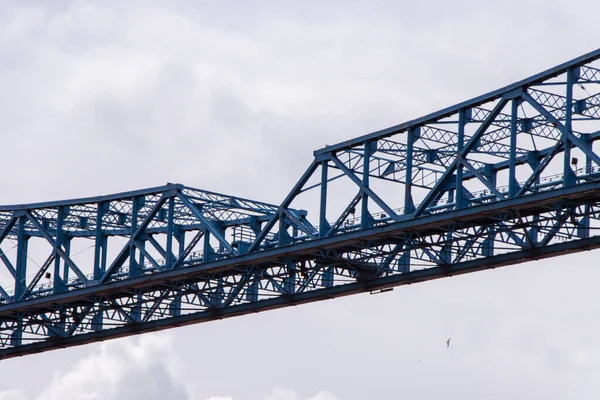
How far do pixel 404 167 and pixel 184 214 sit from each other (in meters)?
14.6

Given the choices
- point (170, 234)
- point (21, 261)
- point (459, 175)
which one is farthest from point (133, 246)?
point (459, 175)

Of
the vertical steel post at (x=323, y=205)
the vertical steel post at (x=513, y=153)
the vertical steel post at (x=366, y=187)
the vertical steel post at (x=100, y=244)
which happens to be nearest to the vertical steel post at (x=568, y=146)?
the vertical steel post at (x=513, y=153)

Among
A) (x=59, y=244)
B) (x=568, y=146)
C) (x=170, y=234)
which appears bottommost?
(x=568, y=146)

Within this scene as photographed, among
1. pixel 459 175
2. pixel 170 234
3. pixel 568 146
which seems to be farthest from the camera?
pixel 170 234

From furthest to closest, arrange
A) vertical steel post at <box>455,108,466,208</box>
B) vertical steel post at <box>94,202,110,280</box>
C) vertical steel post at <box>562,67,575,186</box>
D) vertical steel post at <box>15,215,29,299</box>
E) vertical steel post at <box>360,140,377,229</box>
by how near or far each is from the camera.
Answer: vertical steel post at <box>15,215,29,299</box>, vertical steel post at <box>94,202,110,280</box>, vertical steel post at <box>360,140,377,229</box>, vertical steel post at <box>455,108,466,208</box>, vertical steel post at <box>562,67,575,186</box>

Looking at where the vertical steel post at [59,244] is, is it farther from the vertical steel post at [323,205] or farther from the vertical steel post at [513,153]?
the vertical steel post at [513,153]

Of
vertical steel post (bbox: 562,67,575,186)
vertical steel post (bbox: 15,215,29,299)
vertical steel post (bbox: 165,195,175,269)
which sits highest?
vertical steel post (bbox: 15,215,29,299)

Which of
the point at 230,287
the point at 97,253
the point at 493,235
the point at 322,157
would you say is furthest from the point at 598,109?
the point at 97,253

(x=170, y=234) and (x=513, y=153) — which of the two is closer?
(x=513, y=153)

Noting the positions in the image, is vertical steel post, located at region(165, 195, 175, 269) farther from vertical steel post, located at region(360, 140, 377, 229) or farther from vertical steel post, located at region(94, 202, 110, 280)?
vertical steel post, located at region(360, 140, 377, 229)

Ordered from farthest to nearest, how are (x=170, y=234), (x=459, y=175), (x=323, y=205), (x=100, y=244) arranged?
(x=100, y=244) < (x=170, y=234) < (x=323, y=205) < (x=459, y=175)

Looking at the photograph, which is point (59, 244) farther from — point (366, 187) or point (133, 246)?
point (366, 187)

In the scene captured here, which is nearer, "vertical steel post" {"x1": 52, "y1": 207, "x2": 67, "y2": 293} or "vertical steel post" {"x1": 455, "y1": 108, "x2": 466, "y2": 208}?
"vertical steel post" {"x1": 455, "y1": 108, "x2": 466, "y2": 208}

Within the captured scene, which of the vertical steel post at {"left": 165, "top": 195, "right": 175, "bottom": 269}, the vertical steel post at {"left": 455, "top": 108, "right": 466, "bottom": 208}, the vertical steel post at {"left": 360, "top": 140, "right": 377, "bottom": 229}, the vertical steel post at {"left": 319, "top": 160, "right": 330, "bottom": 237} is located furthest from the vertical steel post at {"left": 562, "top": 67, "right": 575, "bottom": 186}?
the vertical steel post at {"left": 165, "top": 195, "right": 175, "bottom": 269}
